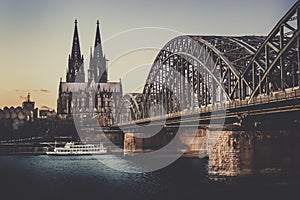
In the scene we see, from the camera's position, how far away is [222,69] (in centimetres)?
6075

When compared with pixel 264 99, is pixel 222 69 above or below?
above

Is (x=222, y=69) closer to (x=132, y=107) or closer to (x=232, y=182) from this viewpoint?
(x=232, y=182)

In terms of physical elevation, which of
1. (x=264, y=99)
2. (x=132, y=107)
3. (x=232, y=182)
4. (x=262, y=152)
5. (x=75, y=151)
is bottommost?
(x=232, y=182)

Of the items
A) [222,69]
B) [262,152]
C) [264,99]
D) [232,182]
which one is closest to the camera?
[264,99]

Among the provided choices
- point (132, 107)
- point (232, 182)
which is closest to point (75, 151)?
point (132, 107)

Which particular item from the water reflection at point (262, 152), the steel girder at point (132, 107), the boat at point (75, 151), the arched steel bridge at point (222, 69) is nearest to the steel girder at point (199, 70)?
the arched steel bridge at point (222, 69)

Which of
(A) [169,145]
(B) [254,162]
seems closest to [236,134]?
(B) [254,162]

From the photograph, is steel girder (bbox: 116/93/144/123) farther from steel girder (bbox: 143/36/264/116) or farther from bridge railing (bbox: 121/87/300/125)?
bridge railing (bbox: 121/87/300/125)

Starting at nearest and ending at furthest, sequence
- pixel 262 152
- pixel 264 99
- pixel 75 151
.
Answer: pixel 264 99, pixel 262 152, pixel 75 151

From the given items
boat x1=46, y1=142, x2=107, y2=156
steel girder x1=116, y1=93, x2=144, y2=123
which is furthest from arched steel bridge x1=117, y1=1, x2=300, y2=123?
boat x1=46, y1=142, x2=107, y2=156

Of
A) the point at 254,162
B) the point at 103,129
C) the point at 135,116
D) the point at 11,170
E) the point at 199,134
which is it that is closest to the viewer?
the point at 254,162

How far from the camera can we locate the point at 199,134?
302ft

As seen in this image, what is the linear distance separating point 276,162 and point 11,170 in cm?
4656

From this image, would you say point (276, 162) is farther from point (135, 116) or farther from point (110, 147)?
point (110, 147)
